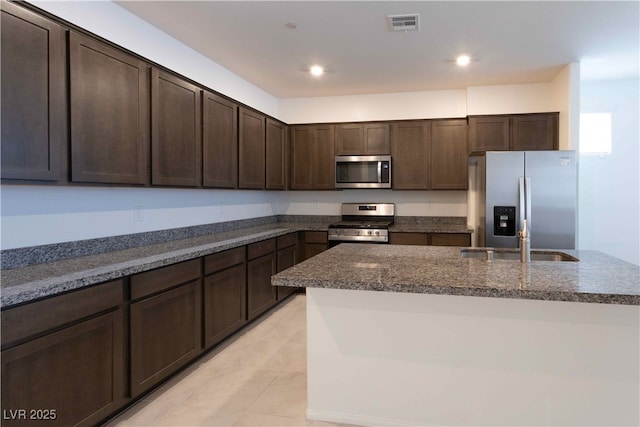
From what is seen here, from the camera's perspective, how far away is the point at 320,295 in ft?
7.11

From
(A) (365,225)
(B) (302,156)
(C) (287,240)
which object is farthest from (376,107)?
(C) (287,240)

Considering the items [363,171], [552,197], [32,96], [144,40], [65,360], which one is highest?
[144,40]

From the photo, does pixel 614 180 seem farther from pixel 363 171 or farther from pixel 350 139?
pixel 350 139

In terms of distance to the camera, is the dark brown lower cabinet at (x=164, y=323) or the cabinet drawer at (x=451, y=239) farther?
the cabinet drawer at (x=451, y=239)

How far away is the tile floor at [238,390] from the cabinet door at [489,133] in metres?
3.06

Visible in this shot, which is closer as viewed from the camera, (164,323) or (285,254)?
(164,323)

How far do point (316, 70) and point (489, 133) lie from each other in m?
2.18

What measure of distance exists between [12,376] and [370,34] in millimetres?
3173

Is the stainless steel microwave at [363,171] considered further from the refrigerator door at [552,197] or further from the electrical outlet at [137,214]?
the electrical outlet at [137,214]

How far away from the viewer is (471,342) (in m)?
1.98

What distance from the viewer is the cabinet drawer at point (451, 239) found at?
15.0 feet

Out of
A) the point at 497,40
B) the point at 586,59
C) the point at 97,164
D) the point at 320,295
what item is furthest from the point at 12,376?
the point at 586,59

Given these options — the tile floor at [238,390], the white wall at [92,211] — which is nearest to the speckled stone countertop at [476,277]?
the tile floor at [238,390]

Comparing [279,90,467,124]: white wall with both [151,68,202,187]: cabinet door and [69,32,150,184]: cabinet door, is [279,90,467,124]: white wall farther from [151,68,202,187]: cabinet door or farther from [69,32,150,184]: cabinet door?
[69,32,150,184]: cabinet door
